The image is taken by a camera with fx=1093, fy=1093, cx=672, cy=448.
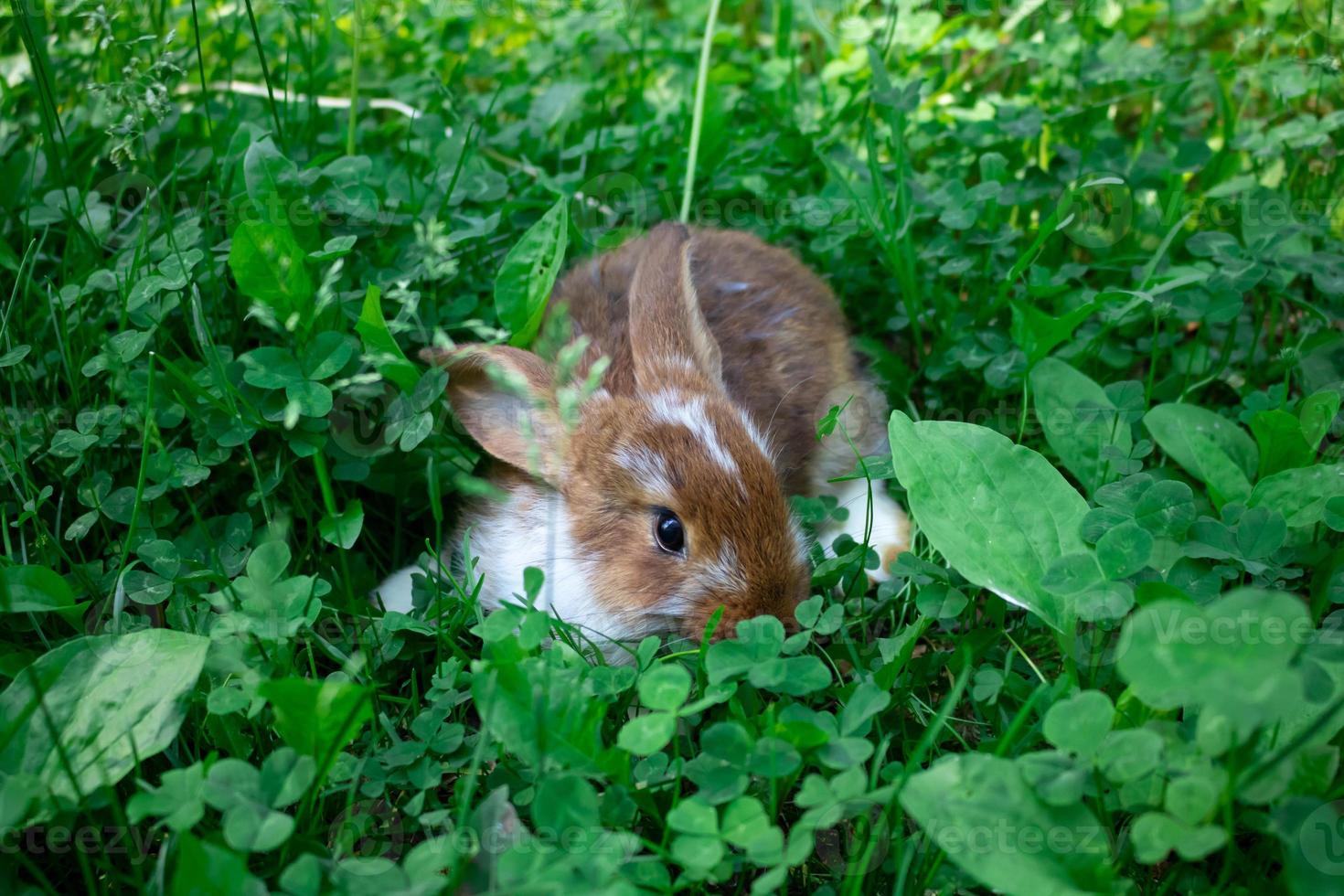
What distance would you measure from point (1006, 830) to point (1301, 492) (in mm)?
1391

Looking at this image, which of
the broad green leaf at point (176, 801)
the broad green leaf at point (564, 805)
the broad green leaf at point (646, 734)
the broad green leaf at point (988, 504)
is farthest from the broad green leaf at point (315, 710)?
the broad green leaf at point (988, 504)

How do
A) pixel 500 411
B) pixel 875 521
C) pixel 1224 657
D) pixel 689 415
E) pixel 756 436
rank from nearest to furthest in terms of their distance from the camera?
pixel 1224 657 → pixel 689 415 → pixel 756 436 → pixel 500 411 → pixel 875 521

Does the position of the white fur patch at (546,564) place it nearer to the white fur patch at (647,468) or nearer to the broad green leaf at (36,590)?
the white fur patch at (647,468)

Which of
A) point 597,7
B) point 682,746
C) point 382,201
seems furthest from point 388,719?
point 597,7

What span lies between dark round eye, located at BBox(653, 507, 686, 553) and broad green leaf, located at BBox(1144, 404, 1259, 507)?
4.37ft

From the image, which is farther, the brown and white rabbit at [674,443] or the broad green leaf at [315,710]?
the brown and white rabbit at [674,443]

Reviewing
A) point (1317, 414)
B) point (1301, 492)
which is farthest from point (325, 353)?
point (1317, 414)

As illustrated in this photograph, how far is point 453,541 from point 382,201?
47.2 inches

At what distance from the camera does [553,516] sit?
325 centimetres

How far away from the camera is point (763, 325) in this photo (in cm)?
360

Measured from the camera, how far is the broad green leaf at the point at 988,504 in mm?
2527

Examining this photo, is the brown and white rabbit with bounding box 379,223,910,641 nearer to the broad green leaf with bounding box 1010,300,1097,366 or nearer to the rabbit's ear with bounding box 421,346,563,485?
the rabbit's ear with bounding box 421,346,563,485

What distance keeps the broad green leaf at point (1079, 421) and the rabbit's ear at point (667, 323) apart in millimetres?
962

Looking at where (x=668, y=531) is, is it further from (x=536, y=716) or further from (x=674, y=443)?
(x=536, y=716)
